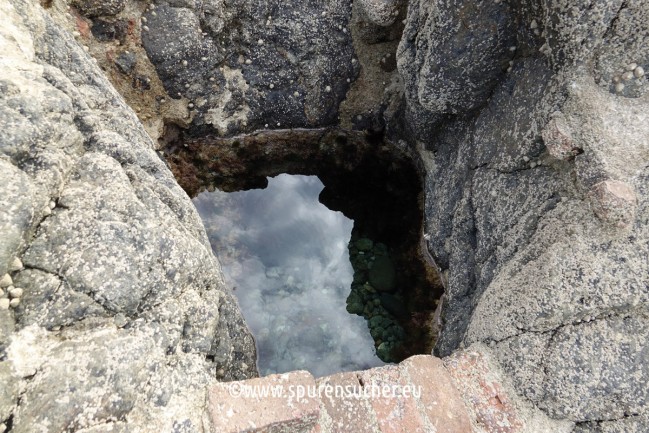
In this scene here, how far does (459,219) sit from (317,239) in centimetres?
154

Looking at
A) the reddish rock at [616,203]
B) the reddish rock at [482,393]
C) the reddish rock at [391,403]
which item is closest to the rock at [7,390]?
the reddish rock at [391,403]

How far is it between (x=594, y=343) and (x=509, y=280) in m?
0.60

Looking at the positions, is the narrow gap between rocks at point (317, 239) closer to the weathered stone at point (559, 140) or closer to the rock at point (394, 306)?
the rock at point (394, 306)

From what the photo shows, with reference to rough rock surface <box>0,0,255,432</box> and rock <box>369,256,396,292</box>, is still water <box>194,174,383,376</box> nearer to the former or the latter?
rock <box>369,256,396,292</box>

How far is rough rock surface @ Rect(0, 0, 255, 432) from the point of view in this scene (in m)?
1.75

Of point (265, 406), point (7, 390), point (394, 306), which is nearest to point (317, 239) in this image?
point (394, 306)

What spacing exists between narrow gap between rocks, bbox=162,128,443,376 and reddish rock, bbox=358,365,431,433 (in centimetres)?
152

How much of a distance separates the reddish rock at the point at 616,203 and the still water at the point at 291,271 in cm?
225

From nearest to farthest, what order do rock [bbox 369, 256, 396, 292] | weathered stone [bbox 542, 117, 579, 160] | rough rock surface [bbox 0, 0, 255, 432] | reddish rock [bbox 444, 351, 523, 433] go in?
rough rock surface [bbox 0, 0, 255, 432] → reddish rock [bbox 444, 351, 523, 433] → weathered stone [bbox 542, 117, 579, 160] → rock [bbox 369, 256, 396, 292]

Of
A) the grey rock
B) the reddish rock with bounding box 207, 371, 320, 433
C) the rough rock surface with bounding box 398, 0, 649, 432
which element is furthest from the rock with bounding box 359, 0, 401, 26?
the reddish rock with bounding box 207, 371, 320, 433

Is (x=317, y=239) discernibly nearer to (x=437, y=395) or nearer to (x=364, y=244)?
(x=364, y=244)

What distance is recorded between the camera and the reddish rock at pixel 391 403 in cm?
214

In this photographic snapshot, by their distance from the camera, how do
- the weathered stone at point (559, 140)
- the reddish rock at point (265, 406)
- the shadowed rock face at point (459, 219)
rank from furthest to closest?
1. the weathered stone at point (559, 140)
2. the reddish rock at point (265, 406)
3. the shadowed rock face at point (459, 219)

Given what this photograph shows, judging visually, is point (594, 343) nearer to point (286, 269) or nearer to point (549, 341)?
point (549, 341)
